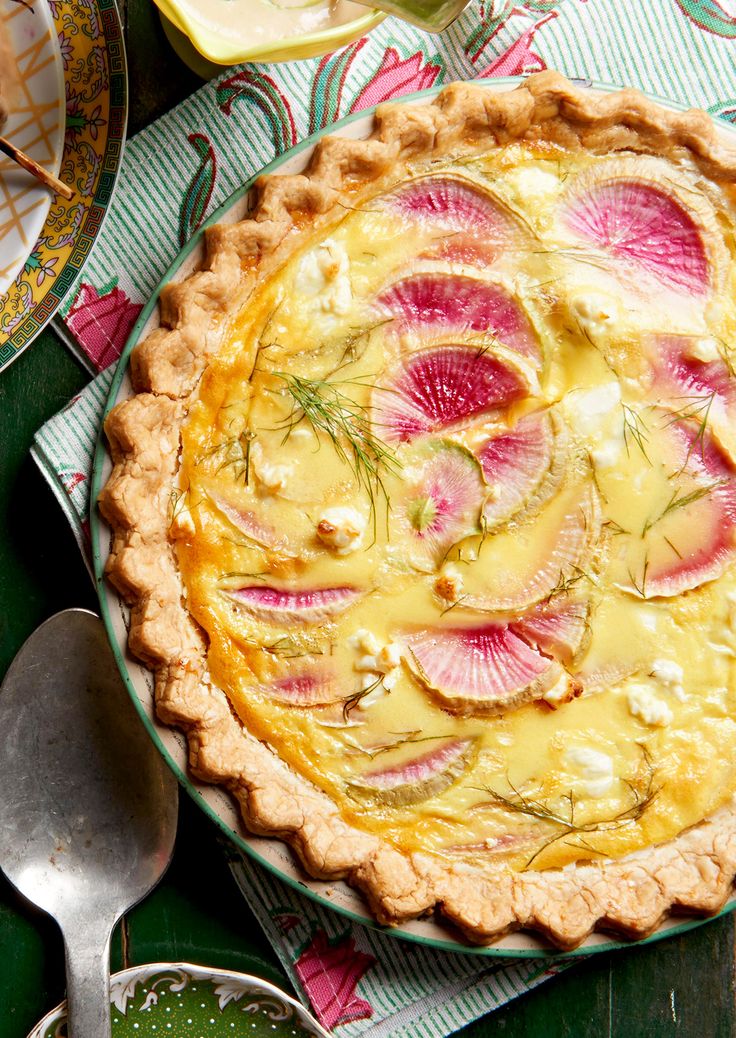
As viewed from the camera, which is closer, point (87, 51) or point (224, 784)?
point (224, 784)

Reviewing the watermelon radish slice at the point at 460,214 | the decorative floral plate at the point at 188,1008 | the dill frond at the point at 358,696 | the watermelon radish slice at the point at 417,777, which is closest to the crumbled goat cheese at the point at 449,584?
the dill frond at the point at 358,696

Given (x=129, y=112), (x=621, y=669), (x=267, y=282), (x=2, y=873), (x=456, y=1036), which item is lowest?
(x=456, y=1036)

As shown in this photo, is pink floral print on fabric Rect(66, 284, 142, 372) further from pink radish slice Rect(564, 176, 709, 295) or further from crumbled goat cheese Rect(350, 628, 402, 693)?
pink radish slice Rect(564, 176, 709, 295)

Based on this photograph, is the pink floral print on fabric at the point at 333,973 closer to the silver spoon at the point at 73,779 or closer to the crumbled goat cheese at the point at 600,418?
the silver spoon at the point at 73,779

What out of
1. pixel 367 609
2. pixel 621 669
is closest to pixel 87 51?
pixel 367 609

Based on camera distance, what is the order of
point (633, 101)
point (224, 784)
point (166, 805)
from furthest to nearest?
point (166, 805) → point (633, 101) → point (224, 784)

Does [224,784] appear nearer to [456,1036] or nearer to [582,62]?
[456,1036]

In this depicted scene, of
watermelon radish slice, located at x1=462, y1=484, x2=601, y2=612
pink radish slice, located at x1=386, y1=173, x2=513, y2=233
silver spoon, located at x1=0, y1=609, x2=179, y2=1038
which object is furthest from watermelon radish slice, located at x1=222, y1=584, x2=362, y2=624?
pink radish slice, located at x1=386, y1=173, x2=513, y2=233
